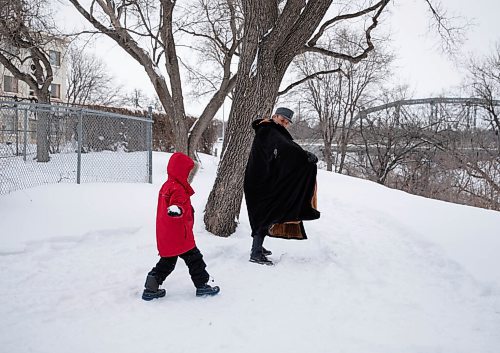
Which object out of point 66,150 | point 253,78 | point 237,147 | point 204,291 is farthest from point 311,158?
point 66,150

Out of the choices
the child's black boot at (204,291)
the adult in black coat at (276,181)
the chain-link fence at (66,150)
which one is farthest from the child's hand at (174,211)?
the chain-link fence at (66,150)

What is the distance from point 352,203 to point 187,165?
5006mm

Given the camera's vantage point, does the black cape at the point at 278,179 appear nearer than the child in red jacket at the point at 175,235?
No

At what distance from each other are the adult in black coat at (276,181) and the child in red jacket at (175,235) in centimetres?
113

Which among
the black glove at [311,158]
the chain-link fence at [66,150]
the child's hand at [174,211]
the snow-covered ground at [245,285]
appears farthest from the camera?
the chain-link fence at [66,150]

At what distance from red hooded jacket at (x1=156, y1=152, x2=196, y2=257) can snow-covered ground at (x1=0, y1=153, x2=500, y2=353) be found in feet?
1.70

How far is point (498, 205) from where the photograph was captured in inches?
766

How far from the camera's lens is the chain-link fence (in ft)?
24.0

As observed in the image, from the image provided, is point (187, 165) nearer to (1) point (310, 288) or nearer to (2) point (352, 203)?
(1) point (310, 288)

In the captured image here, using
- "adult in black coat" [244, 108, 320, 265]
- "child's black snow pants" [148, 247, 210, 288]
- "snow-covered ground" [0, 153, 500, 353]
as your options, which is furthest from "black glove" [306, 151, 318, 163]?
"child's black snow pants" [148, 247, 210, 288]

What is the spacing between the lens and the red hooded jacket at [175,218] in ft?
11.7

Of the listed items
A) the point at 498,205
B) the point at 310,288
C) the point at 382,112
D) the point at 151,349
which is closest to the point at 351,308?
the point at 310,288

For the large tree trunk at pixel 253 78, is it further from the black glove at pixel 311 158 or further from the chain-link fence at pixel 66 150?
the chain-link fence at pixel 66 150

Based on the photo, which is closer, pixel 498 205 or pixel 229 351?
pixel 229 351
